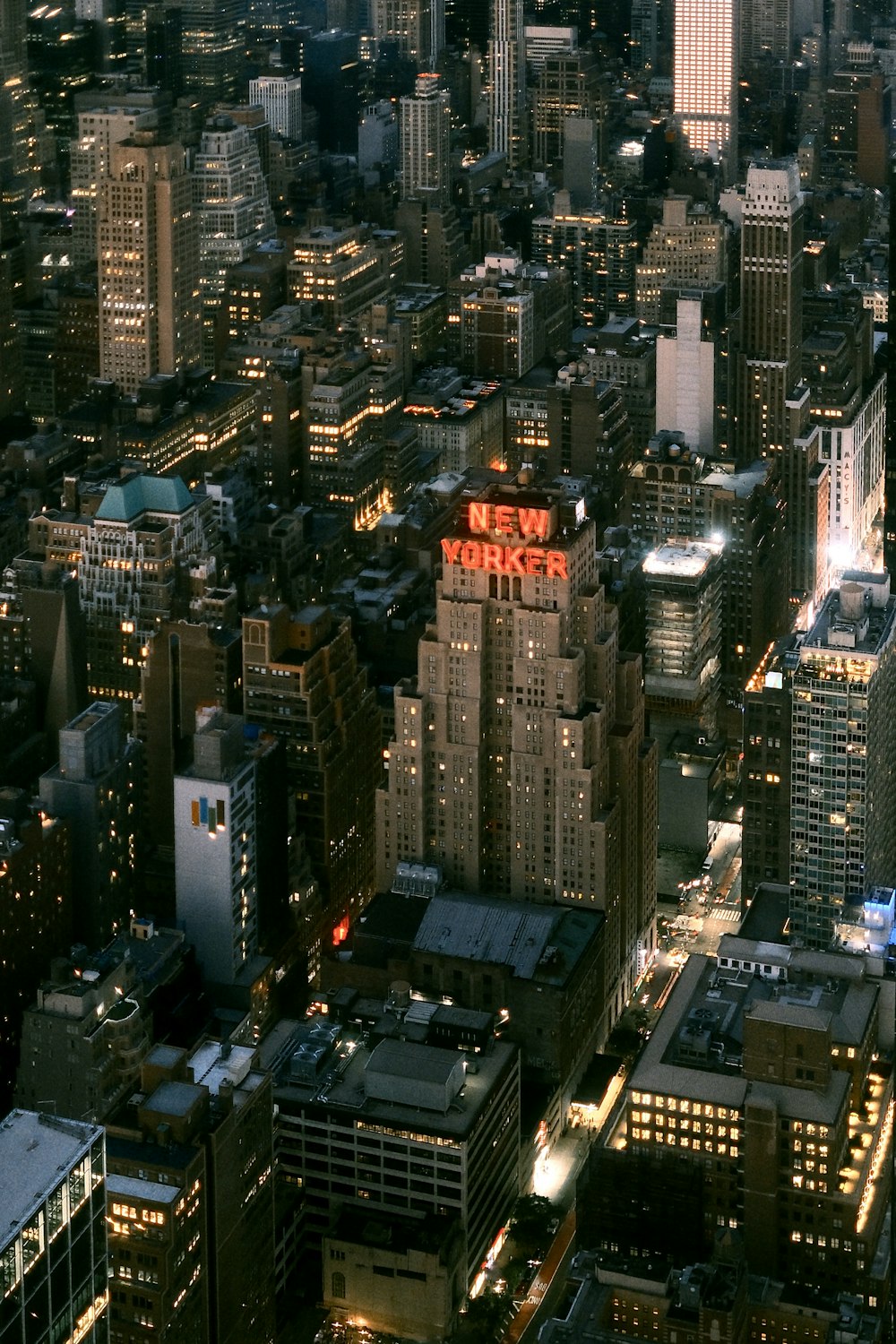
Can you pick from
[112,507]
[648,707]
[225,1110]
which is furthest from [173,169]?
[225,1110]

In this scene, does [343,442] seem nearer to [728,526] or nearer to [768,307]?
[768,307]

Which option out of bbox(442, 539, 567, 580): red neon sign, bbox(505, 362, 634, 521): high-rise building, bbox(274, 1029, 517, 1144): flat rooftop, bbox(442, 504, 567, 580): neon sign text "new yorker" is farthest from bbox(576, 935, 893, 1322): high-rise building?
bbox(505, 362, 634, 521): high-rise building

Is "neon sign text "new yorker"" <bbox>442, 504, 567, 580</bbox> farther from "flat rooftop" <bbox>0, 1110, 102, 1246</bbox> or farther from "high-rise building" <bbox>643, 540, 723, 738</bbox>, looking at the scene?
"flat rooftop" <bbox>0, 1110, 102, 1246</bbox>

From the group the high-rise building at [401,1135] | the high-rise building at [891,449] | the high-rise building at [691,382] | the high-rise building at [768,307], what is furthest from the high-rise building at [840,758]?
the high-rise building at [691,382]

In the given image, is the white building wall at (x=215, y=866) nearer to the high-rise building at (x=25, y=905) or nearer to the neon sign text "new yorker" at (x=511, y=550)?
the high-rise building at (x=25, y=905)

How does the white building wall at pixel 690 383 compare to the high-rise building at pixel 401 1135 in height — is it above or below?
above
